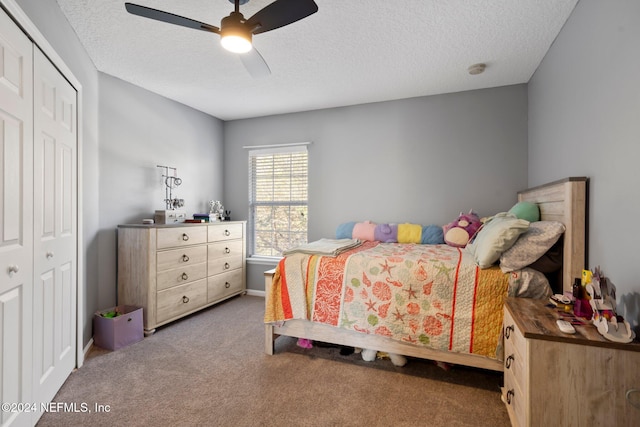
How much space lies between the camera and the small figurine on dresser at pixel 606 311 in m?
1.17

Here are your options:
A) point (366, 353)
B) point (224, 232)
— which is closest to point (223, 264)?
point (224, 232)

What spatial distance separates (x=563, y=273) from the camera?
1.84 meters

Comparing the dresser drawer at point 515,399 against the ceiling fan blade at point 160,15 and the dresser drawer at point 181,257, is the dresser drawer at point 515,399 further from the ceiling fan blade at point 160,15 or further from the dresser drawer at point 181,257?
the dresser drawer at point 181,257

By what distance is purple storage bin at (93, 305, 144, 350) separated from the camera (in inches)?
96.0

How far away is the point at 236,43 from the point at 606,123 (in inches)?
79.2

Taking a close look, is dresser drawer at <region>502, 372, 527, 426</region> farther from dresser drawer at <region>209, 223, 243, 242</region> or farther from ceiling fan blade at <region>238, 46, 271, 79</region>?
dresser drawer at <region>209, 223, 243, 242</region>

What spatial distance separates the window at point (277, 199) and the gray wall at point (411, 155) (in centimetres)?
15

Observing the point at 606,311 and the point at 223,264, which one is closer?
the point at 606,311

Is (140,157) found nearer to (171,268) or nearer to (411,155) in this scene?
(171,268)

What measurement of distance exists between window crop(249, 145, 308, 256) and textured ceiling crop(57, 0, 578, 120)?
876mm

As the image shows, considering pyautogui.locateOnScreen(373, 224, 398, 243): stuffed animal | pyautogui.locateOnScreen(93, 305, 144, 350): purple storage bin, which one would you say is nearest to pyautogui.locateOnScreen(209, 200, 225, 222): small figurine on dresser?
pyautogui.locateOnScreen(93, 305, 144, 350): purple storage bin

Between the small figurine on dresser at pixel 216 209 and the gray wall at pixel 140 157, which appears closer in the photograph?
the gray wall at pixel 140 157

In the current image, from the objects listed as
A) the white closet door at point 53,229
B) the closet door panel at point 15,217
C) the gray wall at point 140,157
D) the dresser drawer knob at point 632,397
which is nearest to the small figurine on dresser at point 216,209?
the gray wall at point 140,157

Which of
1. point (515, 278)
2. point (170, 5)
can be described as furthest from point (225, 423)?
point (170, 5)
